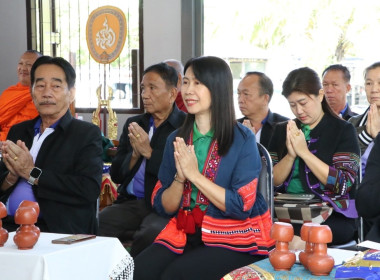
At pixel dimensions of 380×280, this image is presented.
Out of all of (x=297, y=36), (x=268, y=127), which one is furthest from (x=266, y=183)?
(x=297, y=36)

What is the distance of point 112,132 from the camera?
4941 millimetres

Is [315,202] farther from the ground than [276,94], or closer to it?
closer to it

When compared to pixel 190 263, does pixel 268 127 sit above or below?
above

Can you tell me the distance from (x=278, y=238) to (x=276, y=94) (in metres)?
3.52

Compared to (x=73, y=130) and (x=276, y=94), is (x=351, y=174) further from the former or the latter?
(x=276, y=94)

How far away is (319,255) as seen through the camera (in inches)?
59.8

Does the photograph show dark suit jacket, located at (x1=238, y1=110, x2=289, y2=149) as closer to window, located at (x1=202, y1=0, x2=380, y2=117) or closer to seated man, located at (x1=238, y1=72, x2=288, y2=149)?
seated man, located at (x1=238, y1=72, x2=288, y2=149)

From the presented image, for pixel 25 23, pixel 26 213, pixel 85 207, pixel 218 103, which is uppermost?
pixel 25 23

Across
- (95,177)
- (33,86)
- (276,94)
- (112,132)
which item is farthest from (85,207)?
(276,94)

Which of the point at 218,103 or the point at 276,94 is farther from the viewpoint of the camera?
the point at 276,94

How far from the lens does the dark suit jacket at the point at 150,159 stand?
3.10 meters

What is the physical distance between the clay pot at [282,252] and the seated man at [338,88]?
2.78 m

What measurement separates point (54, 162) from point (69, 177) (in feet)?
0.34

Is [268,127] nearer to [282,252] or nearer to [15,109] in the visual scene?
[15,109]
